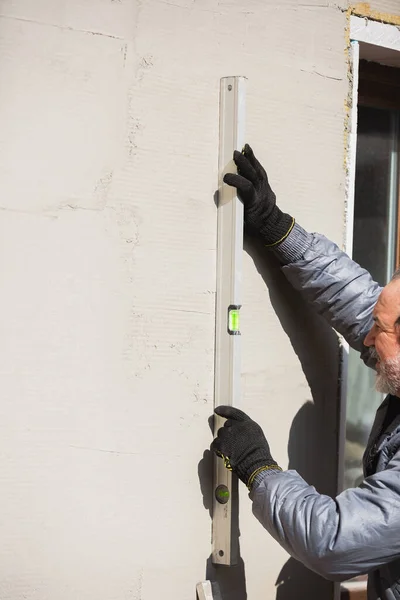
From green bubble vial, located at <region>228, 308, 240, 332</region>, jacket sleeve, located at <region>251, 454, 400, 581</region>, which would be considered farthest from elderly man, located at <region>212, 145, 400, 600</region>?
green bubble vial, located at <region>228, 308, 240, 332</region>

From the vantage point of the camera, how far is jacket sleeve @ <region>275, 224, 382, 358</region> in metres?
1.71

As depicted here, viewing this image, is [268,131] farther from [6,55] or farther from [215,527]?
[215,527]

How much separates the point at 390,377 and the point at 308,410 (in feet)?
1.33

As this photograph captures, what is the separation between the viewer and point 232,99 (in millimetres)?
1625

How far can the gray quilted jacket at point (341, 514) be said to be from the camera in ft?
4.42

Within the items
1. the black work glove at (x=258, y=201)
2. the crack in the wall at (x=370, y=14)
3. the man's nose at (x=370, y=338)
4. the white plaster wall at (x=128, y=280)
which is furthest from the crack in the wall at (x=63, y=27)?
the man's nose at (x=370, y=338)

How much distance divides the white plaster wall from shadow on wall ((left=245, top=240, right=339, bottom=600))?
2cm

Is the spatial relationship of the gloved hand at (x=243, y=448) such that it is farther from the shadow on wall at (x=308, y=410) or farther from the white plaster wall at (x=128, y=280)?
the shadow on wall at (x=308, y=410)

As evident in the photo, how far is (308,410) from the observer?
1.88 metres

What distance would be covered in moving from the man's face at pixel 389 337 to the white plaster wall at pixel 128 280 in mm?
327

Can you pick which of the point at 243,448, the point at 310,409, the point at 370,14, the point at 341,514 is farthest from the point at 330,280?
the point at 370,14

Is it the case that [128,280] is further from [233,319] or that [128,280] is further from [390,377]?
[390,377]

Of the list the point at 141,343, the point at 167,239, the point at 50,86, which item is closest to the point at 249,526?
the point at 141,343

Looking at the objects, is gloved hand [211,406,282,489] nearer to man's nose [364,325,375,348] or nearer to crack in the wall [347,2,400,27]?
man's nose [364,325,375,348]
